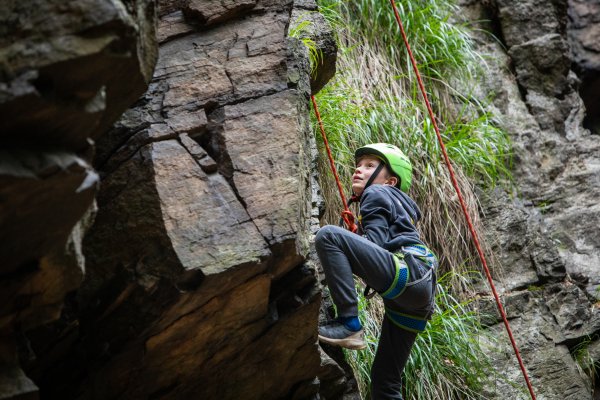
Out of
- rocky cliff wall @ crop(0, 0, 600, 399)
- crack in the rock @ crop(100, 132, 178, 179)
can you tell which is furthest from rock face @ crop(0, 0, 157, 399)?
crack in the rock @ crop(100, 132, 178, 179)

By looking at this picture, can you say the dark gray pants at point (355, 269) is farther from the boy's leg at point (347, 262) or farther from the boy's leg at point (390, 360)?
the boy's leg at point (390, 360)

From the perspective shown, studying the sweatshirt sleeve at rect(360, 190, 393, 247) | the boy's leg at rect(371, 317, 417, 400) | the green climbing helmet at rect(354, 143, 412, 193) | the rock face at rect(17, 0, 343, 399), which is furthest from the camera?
the green climbing helmet at rect(354, 143, 412, 193)

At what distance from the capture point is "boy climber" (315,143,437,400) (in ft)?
11.9

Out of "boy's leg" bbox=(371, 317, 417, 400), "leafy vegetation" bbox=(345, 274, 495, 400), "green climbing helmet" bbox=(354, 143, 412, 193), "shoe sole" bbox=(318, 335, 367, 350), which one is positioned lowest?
"leafy vegetation" bbox=(345, 274, 495, 400)

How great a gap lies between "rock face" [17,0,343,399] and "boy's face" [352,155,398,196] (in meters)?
0.84

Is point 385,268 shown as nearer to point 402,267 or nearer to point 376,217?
point 402,267

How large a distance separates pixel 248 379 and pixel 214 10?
171 cm

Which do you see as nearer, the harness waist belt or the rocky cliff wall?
the rocky cliff wall

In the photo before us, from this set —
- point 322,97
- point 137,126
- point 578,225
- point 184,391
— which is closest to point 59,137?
point 137,126

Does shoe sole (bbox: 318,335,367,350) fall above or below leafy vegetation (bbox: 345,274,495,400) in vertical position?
above

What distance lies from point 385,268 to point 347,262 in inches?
7.5

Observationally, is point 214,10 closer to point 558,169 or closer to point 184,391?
point 184,391

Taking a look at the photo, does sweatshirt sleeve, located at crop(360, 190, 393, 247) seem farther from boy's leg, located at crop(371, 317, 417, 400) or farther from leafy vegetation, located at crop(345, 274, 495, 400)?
leafy vegetation, located at crop(345, 274, 495, 400)

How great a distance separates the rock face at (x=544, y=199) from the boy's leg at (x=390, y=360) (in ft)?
4.49
